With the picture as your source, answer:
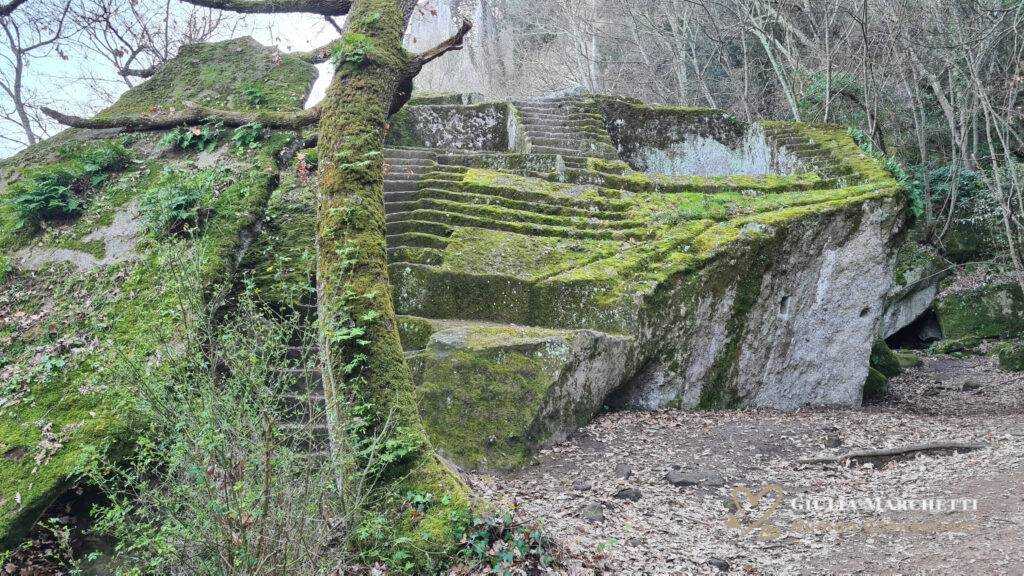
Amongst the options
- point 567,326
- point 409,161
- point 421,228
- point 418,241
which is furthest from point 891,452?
point 409,161

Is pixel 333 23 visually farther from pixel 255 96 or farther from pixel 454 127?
pixel 454 127

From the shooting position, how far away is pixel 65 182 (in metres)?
9.05

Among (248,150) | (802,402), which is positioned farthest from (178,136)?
(802,402)

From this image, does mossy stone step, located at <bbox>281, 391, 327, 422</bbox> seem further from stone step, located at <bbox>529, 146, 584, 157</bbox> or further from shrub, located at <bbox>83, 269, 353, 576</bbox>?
stone step, located at <bbox>529, 146, 584, 157</bbox>

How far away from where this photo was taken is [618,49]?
2586cm

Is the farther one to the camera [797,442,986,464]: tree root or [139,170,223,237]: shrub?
[139,170,223,237]: shrub

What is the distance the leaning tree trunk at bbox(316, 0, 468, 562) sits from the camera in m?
4.68

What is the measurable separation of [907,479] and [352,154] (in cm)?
612

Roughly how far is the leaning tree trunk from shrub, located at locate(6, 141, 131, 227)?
151 inches

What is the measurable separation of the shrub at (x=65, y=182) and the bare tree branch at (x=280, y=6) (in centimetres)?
242

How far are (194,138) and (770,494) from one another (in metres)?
8.74

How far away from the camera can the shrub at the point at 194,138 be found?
9.70m

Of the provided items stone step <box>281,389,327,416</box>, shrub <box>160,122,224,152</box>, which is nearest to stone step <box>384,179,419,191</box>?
shrub <box>160,122,224,152</box>

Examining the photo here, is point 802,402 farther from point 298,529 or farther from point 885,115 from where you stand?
point 885,115
